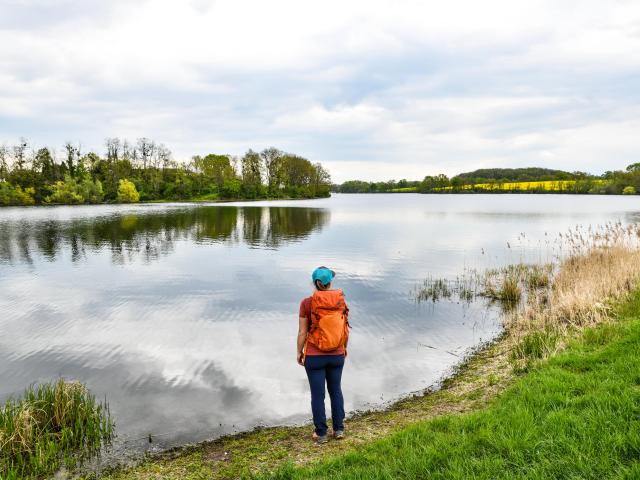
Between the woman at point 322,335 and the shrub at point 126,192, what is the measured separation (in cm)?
11409

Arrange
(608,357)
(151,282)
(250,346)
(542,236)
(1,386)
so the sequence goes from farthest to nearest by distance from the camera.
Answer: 1. (542,236)
2. (151,282)
3. (250,346)
4. (1,386)
5. (608,357)

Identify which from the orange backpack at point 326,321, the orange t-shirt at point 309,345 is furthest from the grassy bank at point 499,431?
the orange backpack at point 326,321

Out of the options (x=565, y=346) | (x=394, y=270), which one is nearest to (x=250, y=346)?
(x=565, y=346)

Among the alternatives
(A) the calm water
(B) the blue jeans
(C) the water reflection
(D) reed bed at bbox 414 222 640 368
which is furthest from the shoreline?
(C) the water reflection

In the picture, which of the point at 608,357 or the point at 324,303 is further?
the point at 608,357

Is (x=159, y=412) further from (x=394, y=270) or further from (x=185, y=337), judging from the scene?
(x=394, y=270)

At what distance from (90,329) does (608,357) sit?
51.0 feet

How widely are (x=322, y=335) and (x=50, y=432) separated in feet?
18.7

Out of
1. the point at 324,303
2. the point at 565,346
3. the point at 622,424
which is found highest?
the point at 324,303

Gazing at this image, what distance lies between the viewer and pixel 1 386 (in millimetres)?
9992

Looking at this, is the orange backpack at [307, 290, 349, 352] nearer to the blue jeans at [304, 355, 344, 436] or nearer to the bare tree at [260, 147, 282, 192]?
the blue jeans at [304, 355, 344, 436]

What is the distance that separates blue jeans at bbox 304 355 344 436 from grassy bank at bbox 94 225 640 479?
420mm

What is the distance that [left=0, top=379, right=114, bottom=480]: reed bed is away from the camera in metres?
6.59

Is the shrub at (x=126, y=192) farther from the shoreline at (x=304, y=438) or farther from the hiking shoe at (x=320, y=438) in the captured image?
the hiking shoe at (x=320, y=438)
